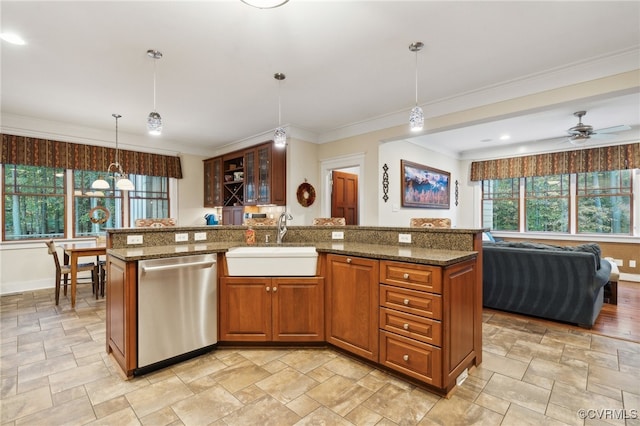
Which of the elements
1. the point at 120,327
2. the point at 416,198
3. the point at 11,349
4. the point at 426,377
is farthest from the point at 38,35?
the point at 416,198

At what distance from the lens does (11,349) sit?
272cm

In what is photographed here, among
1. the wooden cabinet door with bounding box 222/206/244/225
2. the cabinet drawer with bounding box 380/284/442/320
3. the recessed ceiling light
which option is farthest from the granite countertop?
the wooden cabinet door with bounding box 222/206/244/225

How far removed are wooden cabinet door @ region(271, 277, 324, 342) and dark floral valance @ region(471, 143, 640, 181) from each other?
6.21 meters

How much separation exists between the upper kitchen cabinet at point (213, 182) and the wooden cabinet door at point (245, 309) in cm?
430

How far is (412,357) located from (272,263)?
4.26 ft

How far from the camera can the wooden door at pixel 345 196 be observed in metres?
6.07

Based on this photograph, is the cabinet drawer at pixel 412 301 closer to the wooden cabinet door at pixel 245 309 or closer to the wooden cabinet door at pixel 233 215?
the wooden cabinet door at pixel 245 309

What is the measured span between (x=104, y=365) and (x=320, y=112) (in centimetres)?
391

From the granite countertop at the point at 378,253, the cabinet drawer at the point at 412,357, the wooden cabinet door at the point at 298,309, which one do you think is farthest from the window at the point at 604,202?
the wooden cabinet door at the point at 298,309

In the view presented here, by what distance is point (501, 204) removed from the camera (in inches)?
287

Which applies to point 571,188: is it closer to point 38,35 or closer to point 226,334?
point 226,334

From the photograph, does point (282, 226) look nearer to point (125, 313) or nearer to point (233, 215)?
point (125, 313)

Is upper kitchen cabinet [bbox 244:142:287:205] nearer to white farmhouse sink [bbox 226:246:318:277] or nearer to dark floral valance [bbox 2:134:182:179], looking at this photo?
dark floral valance [bbox 2:134:182:179]

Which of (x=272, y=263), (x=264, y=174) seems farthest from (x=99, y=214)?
(x=272, y=263)
